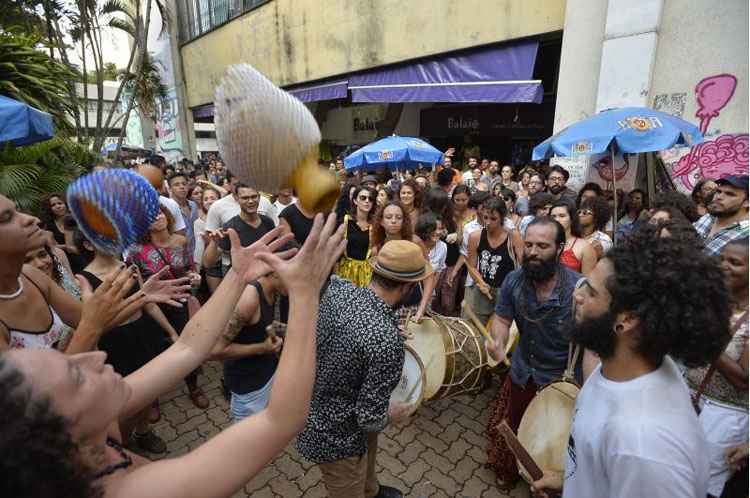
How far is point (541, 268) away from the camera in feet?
8.50

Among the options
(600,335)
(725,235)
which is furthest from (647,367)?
(725,235)

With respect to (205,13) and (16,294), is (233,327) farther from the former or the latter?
(205,13)

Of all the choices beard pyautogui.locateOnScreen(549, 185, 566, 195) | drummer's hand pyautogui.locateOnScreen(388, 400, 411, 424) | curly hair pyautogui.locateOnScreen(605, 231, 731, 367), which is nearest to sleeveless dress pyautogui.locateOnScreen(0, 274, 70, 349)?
drummer's hand pyautogui.locateOnScreen(388, 400, 411, 424)

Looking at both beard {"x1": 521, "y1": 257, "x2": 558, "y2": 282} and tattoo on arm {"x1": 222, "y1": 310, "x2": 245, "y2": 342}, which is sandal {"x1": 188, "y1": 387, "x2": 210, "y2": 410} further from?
beard {"x1": 521, "y1": 257, "x2": 558, "y2": 282}

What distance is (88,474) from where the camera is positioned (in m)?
0.84

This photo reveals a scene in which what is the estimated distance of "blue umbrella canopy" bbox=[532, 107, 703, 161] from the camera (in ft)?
15.4

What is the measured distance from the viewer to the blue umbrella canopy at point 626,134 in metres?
4.69

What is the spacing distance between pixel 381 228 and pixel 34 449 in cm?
375

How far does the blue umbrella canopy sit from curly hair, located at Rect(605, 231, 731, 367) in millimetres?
3932

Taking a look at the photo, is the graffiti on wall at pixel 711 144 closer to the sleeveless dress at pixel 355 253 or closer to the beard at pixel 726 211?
the beard at pixel 726 211

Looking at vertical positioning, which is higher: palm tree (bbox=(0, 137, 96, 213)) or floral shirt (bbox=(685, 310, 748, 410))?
palm tree (bbox=(0, 137, 96, 213))

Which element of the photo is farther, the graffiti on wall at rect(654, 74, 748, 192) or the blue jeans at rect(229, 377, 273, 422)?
the graffiti on wall at rect(654, 74, 748, 192)

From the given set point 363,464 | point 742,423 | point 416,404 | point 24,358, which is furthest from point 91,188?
point 742,423

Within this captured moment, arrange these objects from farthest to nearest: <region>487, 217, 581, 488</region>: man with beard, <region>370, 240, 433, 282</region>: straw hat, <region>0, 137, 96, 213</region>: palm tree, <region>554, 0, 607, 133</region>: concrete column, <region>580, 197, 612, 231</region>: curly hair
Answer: <region>554, 0, 607, 133</region>: concrete column → <region>0, 137, 96, 213</region>: palm tree → <region>580, 197, 612, 231</region>: curly hair → <region>487, 217, 581, 488</region>: man with beard → <region>370, 240, 433, 282</region>: straw hat
